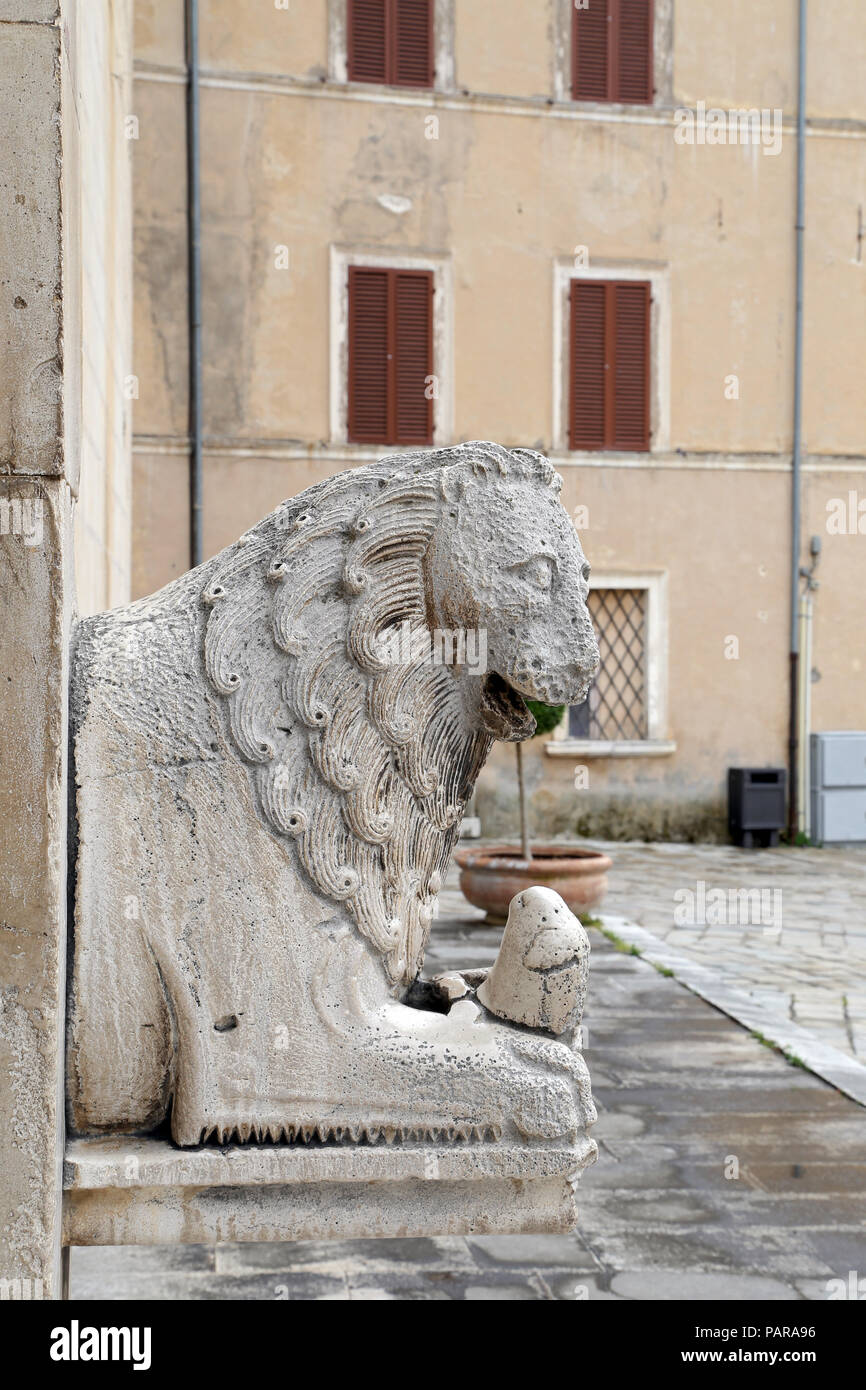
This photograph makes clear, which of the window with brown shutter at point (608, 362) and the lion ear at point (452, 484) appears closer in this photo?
the lion ear at point (452, 484)

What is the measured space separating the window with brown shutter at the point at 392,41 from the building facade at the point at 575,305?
0.02 metres

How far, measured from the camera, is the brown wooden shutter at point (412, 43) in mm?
10266

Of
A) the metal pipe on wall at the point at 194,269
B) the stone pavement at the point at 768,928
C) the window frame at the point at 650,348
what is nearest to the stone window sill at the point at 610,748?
the stone pavement at the point at 768,928

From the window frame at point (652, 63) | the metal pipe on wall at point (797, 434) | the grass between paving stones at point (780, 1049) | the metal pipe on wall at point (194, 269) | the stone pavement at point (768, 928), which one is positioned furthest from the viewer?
the metal pipe on wall at point (797, 434)

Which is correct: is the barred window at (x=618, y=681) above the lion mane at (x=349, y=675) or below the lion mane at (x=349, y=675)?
below

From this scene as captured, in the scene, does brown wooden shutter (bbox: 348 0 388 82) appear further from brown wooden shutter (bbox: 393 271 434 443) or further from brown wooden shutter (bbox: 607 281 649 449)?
brown wooden shutter (bbox: 607 281 649 449)

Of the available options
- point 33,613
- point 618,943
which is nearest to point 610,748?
point 618,943

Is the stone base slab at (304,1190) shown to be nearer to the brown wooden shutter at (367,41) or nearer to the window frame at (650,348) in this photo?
the window frame at (650,348)

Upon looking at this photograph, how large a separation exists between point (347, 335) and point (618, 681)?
3452mm

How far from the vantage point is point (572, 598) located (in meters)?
1.62

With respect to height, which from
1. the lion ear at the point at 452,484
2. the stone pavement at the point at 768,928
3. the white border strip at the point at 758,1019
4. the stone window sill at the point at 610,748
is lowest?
the stone pavement at the point at 768,928

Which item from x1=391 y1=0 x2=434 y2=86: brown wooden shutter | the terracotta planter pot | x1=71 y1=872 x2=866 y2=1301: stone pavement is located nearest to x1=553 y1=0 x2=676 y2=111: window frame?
x1=391 y1=0 x2=434 y2=86: brown wooden shutter

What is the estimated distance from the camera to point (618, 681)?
1077cm

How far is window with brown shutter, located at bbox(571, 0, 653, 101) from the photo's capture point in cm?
1058
